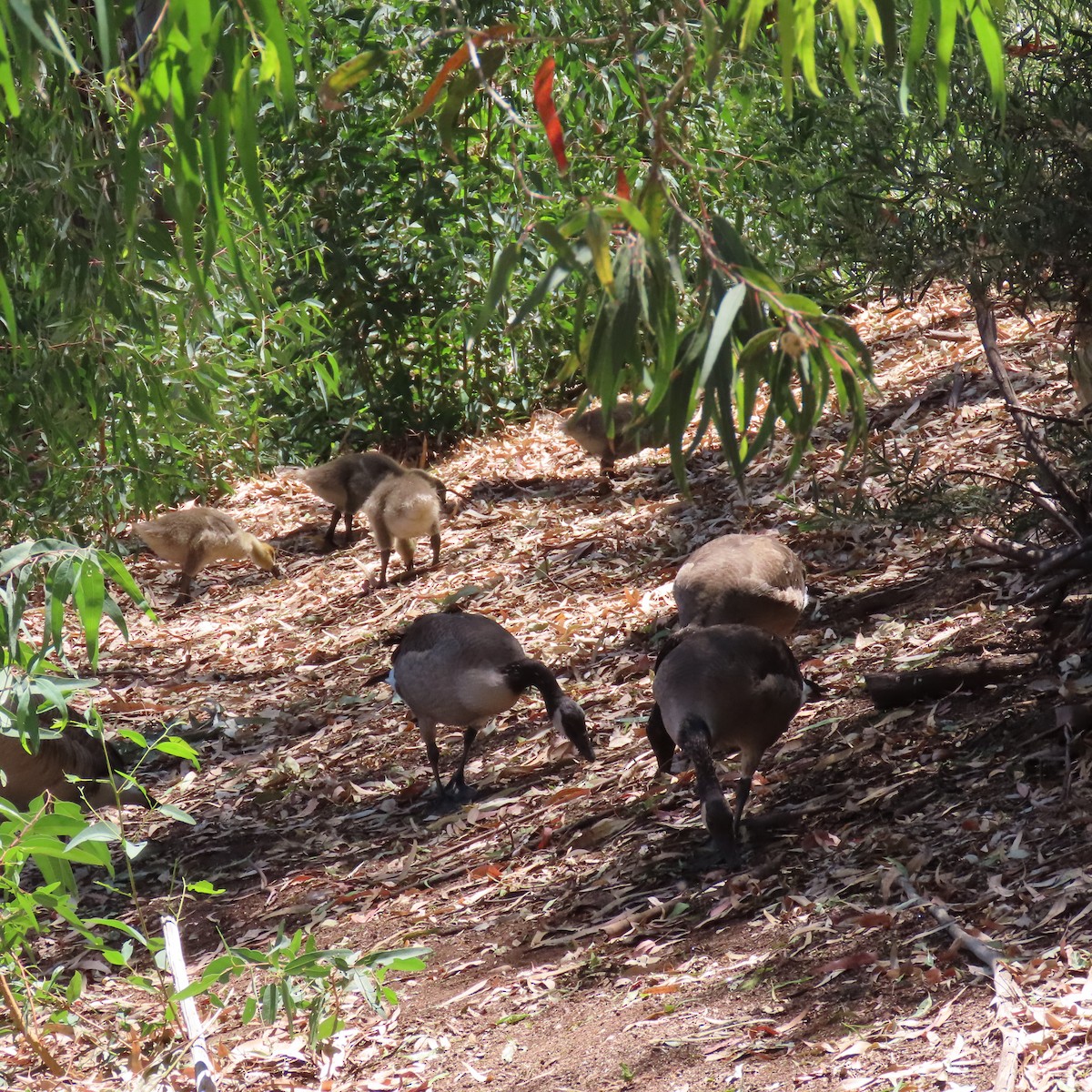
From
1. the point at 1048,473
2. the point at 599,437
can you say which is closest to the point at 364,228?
the point at 599,437

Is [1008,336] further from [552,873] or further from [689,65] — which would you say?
[689,65]

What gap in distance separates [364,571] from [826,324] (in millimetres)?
9048

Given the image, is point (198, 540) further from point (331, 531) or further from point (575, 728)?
point (575, 728)

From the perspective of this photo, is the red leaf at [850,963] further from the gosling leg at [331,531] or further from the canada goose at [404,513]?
the gosling leg at [331,531]

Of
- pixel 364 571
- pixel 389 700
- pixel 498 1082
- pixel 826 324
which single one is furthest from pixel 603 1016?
pixel 364 571

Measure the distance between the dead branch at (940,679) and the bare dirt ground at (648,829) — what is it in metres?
0.07

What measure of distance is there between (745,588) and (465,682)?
158 centimetres

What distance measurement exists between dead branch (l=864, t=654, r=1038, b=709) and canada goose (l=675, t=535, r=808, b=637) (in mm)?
960

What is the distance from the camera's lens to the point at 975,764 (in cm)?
523

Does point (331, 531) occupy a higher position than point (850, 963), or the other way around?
point (331, 531)

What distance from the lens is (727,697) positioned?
5434 millimetres

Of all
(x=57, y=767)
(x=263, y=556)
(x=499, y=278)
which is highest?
(x=499, y=278)

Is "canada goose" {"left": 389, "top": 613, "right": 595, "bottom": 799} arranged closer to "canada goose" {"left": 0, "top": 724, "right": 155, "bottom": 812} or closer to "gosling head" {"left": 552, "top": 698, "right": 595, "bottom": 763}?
"gosling head" {"left": 552, "top": 698, "right": 595, "bottom": 763}

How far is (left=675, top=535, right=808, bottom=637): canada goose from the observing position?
693 cm
